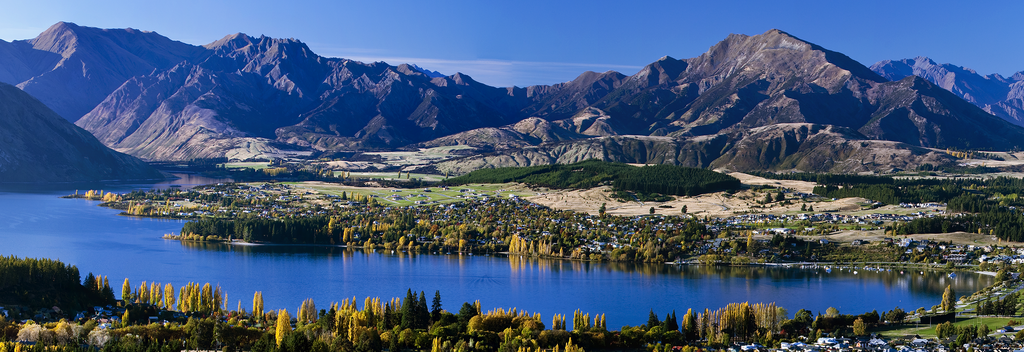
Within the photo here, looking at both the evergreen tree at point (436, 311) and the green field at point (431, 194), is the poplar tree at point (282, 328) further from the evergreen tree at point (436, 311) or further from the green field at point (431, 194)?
the green field at point (431, 194)

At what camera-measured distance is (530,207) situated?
162 m

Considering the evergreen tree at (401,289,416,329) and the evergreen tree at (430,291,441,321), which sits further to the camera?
the evergreen tree at (430,291,441,321)

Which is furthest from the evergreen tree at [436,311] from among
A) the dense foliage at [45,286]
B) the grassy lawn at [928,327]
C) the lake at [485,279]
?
the grassy lawn at [928,327]

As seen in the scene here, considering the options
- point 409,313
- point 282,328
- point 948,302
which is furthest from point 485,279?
point 948,302

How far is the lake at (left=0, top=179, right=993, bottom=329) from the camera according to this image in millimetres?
86188

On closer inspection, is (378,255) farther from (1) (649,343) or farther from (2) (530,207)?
(1) (649,343)

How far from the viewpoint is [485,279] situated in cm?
9988

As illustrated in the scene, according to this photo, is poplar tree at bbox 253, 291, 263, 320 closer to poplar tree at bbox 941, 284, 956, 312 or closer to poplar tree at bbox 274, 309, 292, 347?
poplar tree at bbox 274, 309, 292, 347

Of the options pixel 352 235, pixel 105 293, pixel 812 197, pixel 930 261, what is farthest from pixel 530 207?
pixel 105 293

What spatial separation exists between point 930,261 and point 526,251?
53.1 meters

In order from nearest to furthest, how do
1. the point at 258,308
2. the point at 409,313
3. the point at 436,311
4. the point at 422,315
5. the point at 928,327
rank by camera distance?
1. the point at 409,313
2. the point at 422,315
3. the point at 928,327
4. the point at 436,311
5. the point at 258,308

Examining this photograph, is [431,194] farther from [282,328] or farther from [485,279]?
[282,328]

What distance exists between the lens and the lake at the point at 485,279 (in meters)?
86.2

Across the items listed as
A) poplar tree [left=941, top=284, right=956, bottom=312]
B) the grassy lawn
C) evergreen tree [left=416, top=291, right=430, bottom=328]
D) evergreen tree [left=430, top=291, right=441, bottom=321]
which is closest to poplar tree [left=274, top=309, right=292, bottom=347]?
evergreen tree [left=416, top=291, right=430, bottom=328]
